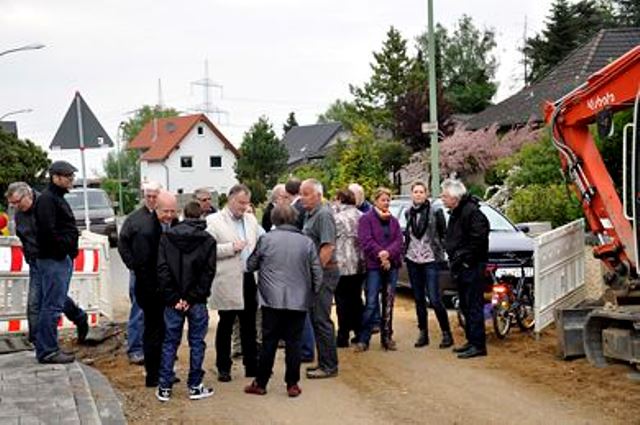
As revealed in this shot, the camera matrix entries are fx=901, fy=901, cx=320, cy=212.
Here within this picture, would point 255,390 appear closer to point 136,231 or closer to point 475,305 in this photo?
point 136,231

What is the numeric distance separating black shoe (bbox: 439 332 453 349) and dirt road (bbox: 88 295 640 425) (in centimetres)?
30

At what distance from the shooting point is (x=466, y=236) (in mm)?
9922

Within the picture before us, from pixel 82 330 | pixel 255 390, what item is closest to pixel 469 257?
pixel 255 390

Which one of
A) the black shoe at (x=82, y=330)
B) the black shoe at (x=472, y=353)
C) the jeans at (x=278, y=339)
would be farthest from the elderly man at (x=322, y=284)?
the black shoe at (x=82, y=330)

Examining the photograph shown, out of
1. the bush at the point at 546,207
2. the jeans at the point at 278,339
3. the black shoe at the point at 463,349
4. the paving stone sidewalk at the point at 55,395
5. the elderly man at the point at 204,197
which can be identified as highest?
the elderly man at the point at 204,197

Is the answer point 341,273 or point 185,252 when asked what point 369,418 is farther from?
point 341,273

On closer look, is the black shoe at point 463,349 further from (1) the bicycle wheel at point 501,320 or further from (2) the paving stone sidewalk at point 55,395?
(2) the paving stone sidewalk at point 55,395

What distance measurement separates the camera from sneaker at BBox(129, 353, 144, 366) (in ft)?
31.5

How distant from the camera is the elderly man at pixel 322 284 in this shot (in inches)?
354

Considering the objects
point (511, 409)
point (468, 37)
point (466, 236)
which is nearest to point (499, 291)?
point (466, 236)

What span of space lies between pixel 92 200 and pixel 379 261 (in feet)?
57.1

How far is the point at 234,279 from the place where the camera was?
8.63 m

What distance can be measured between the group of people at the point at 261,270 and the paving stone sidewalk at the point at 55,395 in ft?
1.42

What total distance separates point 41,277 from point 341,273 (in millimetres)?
3399
